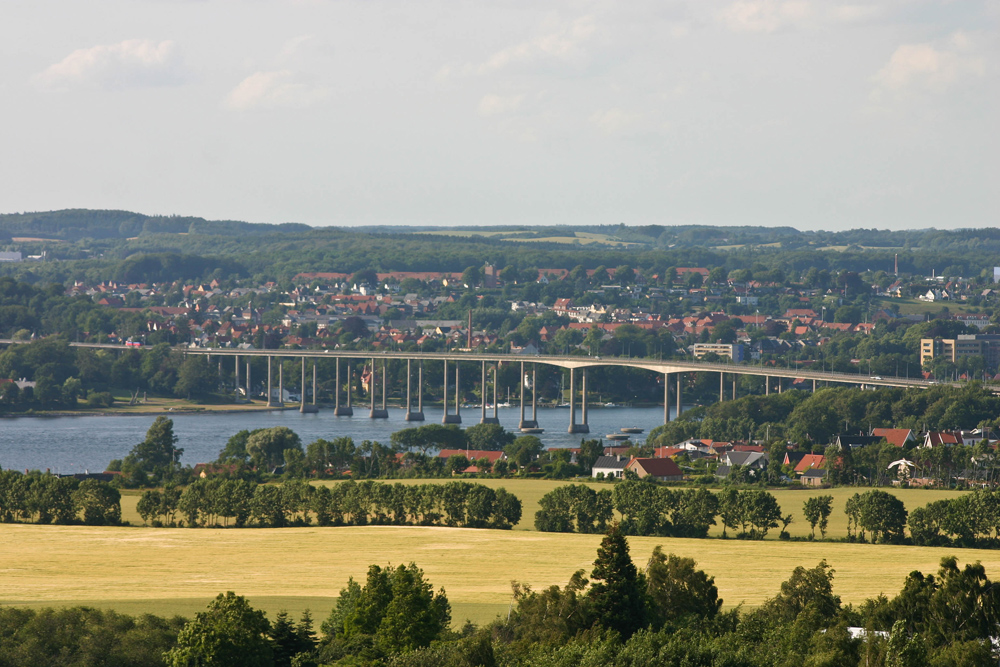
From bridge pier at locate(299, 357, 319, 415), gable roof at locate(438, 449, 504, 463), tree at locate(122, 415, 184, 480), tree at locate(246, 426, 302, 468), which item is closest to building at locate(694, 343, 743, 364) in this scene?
bridge pier at locate(299, 357, 319, 415)

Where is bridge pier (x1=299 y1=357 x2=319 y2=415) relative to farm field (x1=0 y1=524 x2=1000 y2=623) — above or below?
below

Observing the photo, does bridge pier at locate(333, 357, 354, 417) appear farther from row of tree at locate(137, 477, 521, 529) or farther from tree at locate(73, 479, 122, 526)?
tree at locate(73, 479, 122, 526)

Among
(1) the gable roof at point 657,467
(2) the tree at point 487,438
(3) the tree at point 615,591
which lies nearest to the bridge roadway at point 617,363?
(2) the tree at point 487,438

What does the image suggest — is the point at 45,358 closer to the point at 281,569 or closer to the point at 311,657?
the point at 281,569

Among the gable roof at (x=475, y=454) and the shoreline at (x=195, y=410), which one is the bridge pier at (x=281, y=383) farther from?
the gable roof at (x=475, y=454)

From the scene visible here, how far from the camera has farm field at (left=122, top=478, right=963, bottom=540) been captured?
138 ft

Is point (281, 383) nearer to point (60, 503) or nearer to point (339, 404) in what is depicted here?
point (339, 404)

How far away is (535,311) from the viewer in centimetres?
17488

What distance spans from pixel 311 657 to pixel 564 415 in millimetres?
79454

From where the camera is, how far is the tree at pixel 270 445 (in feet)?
197

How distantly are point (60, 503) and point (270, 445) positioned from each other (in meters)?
18.6

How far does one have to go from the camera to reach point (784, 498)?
47844 millimetres

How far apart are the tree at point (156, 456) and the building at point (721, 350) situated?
247 feet

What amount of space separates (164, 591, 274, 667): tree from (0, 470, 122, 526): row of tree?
21297 millimetres
